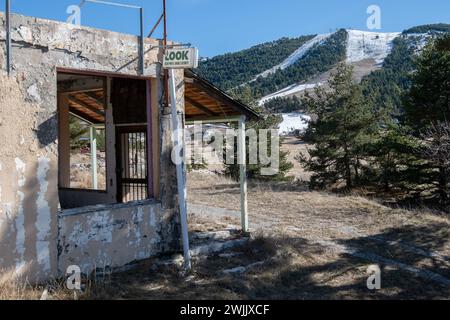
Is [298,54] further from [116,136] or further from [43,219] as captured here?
[43,219]

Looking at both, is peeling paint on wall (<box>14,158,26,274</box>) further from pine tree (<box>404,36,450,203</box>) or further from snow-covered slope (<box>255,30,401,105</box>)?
snow-covered slope (<box>255,30,401,105</box>)

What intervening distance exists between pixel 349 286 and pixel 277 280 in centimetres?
123

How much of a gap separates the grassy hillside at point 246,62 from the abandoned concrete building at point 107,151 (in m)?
104

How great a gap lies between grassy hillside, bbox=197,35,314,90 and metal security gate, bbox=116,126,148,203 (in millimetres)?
103380

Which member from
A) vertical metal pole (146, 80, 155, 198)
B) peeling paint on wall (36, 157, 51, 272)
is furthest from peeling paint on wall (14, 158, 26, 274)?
vertical metal pole (146, 80, 155, 198)

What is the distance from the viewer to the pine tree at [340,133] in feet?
74.3

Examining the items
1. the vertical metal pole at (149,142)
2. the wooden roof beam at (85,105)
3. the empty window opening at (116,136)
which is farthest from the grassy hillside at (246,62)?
the vertical metal pole at (149,142)

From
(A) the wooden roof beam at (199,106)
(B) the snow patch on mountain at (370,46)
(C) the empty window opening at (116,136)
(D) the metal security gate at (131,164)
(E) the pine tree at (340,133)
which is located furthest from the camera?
(B) the snow patch on mountain at (370,46)

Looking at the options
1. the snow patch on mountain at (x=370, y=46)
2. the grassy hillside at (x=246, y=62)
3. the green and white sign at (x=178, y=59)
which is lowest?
the green and white sign at (x=178, y=59)

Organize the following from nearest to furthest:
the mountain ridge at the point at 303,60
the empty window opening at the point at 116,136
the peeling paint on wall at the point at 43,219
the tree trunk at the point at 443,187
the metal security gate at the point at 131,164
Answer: the peeling paint on wall at the point at 43,219 → the empty window opening at the point at 116,136 → the metal security gate at the point at 131,164 → the tree trunk at the point at 443,187 → the mountain ridge at the point at 303,60

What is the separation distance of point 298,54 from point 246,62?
26.1m

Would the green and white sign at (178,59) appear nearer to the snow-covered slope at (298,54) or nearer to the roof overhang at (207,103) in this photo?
the roof overhang at (207,103)

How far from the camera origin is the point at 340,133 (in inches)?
897
